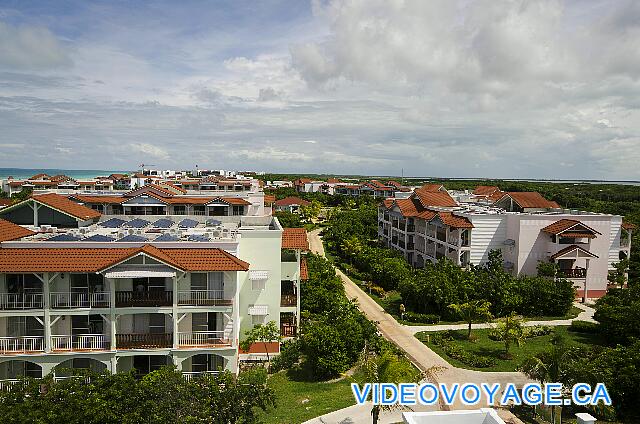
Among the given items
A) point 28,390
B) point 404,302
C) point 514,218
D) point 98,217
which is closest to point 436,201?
point 514,218

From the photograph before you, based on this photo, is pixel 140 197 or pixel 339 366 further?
pixel 140 197

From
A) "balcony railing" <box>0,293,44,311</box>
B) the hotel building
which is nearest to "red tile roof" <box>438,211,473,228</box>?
the hotel building

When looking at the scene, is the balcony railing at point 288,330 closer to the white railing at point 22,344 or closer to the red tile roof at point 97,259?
the red tile roof at point 97,259

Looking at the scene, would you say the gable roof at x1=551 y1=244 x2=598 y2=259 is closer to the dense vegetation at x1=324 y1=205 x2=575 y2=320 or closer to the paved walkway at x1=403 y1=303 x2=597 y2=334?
the dense vegetation at x1=324 y1=205 x2=575 y2=320

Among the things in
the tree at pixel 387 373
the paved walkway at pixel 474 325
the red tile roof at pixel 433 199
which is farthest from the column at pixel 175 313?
the red tile roof at pixel 433 199

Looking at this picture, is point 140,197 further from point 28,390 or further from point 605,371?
point 605,371

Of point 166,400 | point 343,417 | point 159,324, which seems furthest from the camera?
point 159,324

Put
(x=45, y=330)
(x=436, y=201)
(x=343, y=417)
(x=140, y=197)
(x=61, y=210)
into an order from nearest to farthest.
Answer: (x=343, y=417)
(x=45, y=330)
(x=61, y=210)
(x=140, y=197)
(x=436, y=201)
